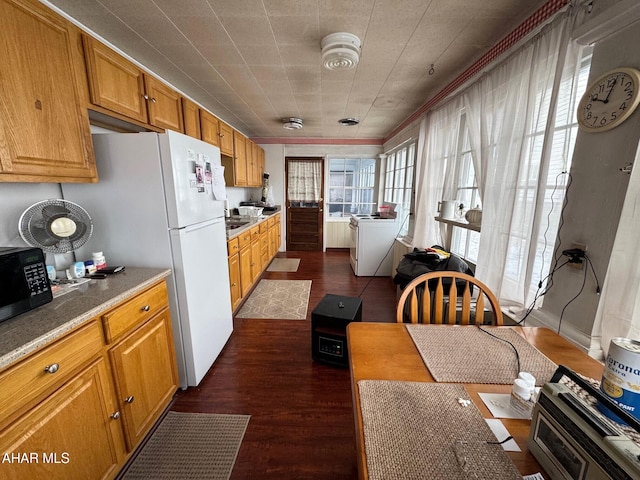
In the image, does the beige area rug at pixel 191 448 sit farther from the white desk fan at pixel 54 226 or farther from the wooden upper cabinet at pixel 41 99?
the wooden upper cabinet at pixel 41 99

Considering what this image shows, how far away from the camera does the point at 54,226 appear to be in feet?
4.11

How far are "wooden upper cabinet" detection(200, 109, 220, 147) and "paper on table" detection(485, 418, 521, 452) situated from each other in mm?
3025

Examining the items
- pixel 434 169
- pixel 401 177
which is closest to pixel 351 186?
pixel 401 177

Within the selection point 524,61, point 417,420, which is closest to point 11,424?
point 417,420

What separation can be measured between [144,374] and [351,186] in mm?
4816

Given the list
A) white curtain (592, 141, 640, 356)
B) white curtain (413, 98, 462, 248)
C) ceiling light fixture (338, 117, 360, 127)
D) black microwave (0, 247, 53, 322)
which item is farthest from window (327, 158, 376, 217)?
black microwave (0, 247, 53, 322)

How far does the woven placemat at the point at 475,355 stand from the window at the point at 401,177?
2694 millimetres

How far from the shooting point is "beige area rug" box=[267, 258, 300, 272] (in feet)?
14.1

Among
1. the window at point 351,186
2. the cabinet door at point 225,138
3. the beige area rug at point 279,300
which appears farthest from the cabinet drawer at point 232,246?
the window at point 351,186

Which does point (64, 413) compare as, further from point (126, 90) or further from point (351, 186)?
point (351, 186)

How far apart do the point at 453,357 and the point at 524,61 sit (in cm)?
178

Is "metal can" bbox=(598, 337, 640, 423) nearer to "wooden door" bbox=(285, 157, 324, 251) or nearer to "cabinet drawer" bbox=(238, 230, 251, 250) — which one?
"cabinet drawer" bbox=(238, 230, 251, 250)

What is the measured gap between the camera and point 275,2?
1438 millimetres

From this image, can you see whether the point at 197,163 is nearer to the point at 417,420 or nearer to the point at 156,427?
the point at 156,427
